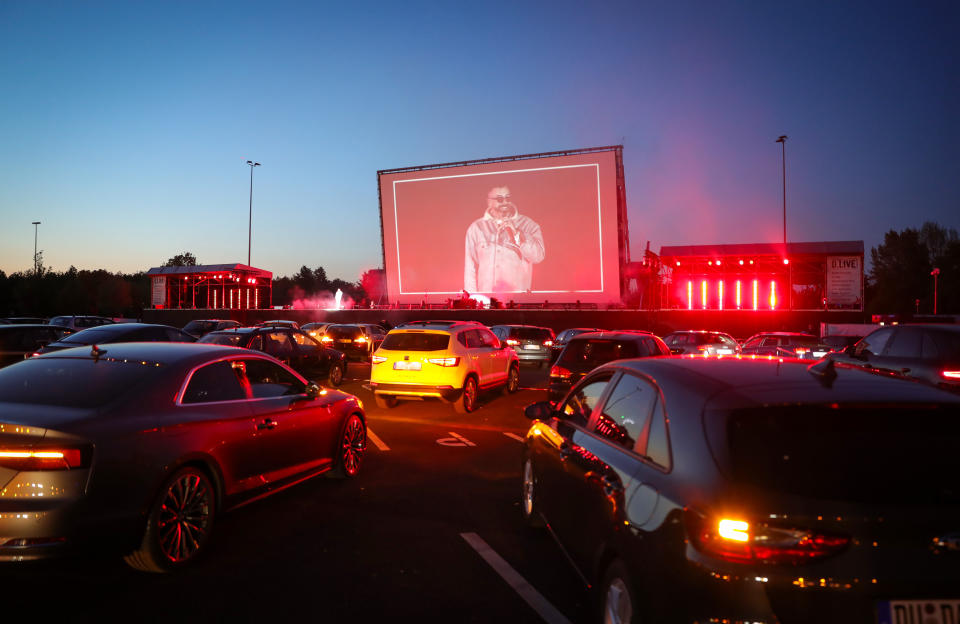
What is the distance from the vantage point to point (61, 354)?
520cm

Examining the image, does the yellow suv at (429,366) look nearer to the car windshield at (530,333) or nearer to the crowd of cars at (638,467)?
the crowd of cars at (638,467)

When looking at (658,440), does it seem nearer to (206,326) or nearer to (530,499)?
(530,499)

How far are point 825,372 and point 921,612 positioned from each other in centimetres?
119

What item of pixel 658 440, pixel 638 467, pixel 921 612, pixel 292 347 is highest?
pixel 658 440

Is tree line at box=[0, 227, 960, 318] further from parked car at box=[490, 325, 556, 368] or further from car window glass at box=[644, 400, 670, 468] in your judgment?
car window glass at box=[644, 400, 670, 468]

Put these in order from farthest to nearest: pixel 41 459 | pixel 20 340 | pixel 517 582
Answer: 1. pixel 20 340
2. pixel 517 582
3. pixel 41 459

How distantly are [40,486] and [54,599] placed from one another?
0.80 metres

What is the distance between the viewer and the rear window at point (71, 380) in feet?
14.6

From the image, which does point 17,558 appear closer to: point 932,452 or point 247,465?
point 247,465

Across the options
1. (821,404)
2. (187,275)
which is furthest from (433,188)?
(821,404)

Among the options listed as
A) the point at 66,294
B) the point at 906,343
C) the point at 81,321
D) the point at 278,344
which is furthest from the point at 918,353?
the point at 66,294

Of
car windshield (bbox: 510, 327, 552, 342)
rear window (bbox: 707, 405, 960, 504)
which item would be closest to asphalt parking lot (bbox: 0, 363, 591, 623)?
rear window (bbox: 707, 405, 960, 504)

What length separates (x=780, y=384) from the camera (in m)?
3.05

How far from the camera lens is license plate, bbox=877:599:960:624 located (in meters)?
2.23
